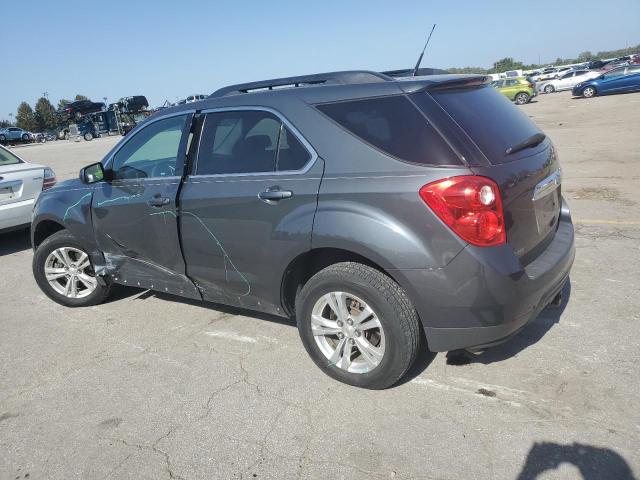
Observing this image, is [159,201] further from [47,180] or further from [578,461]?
[47,180]

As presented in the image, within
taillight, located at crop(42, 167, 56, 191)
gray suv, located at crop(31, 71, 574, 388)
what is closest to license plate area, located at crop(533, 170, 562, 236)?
gray suv, located at crop(31, 71, 574, 388)

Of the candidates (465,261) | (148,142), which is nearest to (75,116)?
(148,142)

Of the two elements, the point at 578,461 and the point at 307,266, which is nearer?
the point at 578,461

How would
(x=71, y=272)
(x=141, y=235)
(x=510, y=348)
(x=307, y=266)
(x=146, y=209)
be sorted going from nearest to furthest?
1. (x=307, y=266)
2. (x=510, y=348)
3. (x=146, y=209)
4. (x=141, y=235)
5. (x=71, y=272)

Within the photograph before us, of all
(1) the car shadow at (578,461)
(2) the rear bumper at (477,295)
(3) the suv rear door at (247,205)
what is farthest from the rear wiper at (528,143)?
(1) the car shadow at (578,461)

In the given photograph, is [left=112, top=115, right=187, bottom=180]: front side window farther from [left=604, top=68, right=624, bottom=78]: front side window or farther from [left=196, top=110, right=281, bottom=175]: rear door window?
[left=604, top=68, right=624, bottom=78]: front side window

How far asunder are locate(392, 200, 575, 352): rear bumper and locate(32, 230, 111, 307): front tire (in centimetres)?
325

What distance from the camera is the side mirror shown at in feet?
14.3

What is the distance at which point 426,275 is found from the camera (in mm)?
2738

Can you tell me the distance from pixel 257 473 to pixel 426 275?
1325 mm

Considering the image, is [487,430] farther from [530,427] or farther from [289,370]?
[289,370]

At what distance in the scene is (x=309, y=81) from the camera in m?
3.44

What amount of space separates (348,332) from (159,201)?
181 cm

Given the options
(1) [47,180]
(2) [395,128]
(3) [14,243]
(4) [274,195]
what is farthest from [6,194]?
(2) [395,128]
